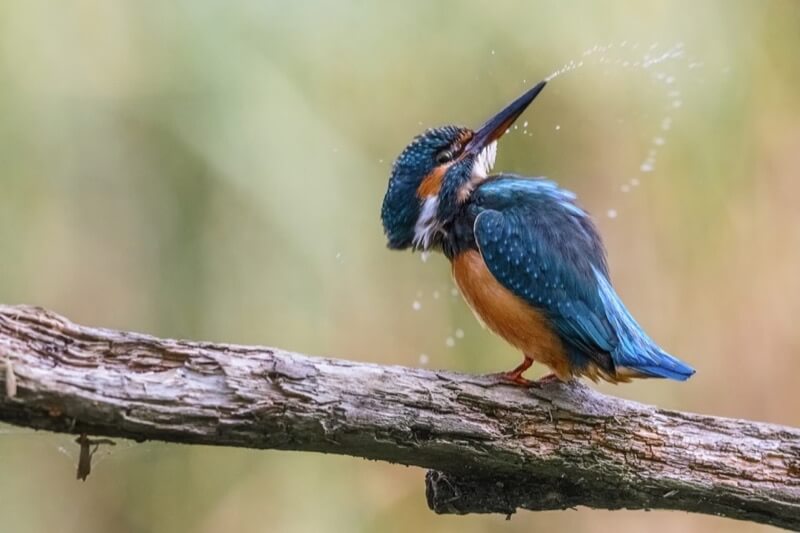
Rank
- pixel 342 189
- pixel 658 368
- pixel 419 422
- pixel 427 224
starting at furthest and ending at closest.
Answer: pixel 342 189
pixel 427 224
pixel 658 368
pixel 419 422

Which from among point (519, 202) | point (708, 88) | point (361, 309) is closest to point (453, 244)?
point (519, 202)

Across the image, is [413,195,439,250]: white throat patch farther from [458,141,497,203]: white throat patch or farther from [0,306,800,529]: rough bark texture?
[0,306,800,529]: rough bark texture

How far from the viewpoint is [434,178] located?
4.52 ft

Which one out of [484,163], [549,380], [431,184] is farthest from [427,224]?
[549,380]

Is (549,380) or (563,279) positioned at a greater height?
(563,279)

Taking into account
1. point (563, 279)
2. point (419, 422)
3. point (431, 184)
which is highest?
point (431, 184)

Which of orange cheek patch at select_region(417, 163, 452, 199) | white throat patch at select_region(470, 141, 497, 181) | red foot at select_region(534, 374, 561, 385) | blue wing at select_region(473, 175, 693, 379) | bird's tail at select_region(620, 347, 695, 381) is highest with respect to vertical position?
white throat patch at select_region(470, 141, 497, 181)

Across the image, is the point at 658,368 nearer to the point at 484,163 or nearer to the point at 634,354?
the point at 634,354

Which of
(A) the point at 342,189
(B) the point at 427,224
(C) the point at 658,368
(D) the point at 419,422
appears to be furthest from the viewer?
(A) the point at 342,189

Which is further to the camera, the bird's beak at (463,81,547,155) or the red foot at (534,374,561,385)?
the bird's beak at (463,81,547,155)

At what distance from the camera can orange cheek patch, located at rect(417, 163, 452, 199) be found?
1.37 meters

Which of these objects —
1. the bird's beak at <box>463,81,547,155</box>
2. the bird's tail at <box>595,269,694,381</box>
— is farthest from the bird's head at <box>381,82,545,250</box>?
the bird's tail at <box>595,269,694,381</box>

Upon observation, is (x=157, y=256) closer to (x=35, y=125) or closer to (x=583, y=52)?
(x=35, y=125)

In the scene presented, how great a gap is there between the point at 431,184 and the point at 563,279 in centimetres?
29
